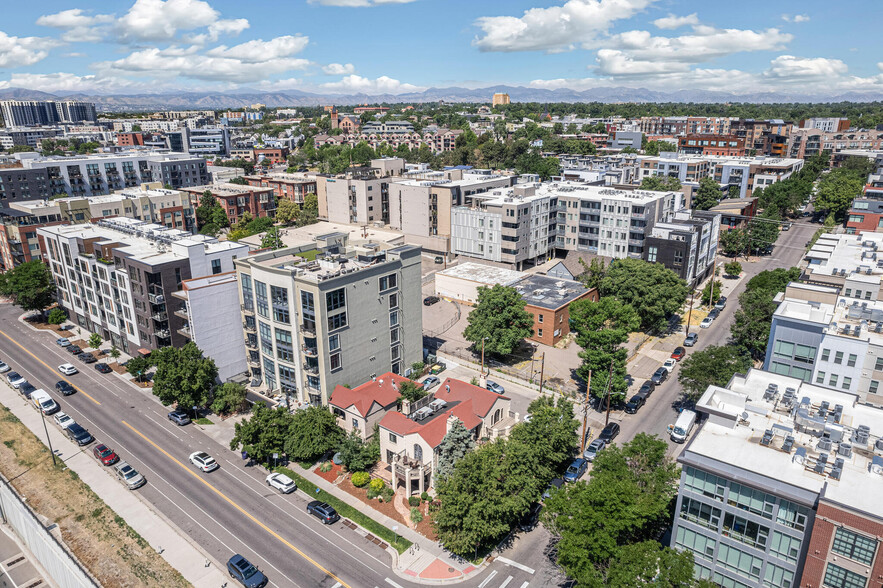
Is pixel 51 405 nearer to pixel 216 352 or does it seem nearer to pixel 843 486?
pixel 216 352

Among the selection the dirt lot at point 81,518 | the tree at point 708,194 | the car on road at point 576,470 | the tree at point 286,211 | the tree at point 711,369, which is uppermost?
the tree at point 708,194

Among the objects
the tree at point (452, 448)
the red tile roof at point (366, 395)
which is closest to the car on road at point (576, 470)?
the tree at point (452, 448)

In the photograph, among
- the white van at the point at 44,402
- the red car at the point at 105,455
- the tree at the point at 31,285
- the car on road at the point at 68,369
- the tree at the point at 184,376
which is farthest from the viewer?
the tree at the point at 31,285

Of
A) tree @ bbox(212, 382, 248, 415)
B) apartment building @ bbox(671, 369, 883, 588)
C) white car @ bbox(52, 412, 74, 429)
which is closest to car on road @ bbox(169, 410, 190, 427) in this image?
tree @ bbox(212, 382, 248, 415)

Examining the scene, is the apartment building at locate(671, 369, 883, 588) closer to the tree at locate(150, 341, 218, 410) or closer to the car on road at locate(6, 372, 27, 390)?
the tree at locate(150, 341, 218, 410)

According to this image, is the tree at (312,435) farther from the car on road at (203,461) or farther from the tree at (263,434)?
the car on road at (203,461)
